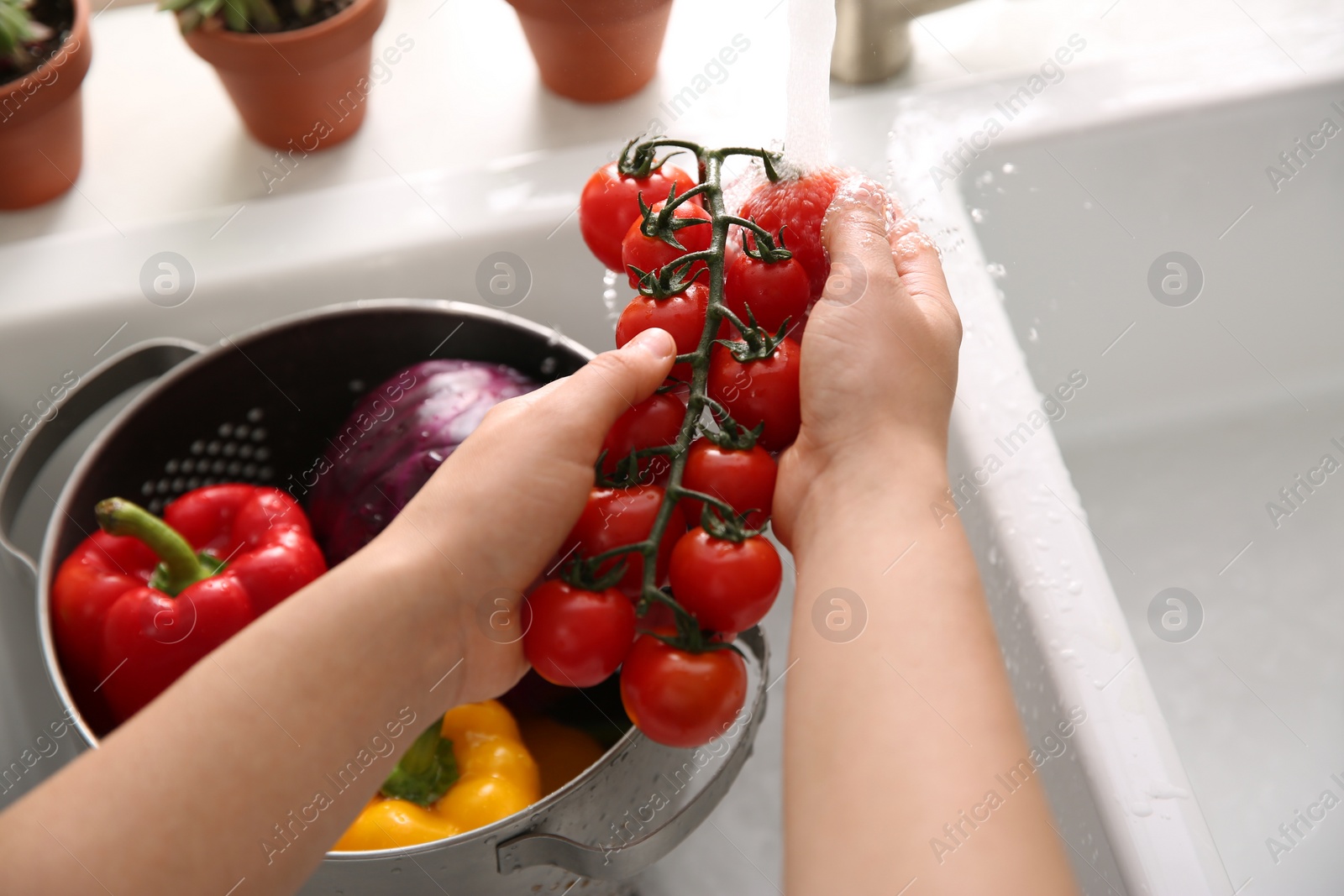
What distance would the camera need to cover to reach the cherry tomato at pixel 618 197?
1.88ft

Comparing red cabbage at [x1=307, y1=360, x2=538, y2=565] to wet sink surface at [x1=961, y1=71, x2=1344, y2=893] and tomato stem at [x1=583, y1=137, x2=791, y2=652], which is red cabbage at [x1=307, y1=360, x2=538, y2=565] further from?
wet sink surface at [x1=961, y1=71, x2=1344, y2=893]

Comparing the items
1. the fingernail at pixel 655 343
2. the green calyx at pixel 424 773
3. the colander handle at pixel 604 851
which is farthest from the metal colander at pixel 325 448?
the fingernail at pixel 655 343

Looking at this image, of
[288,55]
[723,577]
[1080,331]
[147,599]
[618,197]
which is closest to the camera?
[723,577]

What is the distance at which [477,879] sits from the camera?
57 cm

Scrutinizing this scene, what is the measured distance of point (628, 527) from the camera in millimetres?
493

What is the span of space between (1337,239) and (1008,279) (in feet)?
1.11

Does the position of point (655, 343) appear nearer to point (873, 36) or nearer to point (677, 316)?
point (677, 316)

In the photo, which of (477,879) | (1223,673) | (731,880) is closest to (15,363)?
(477,879)

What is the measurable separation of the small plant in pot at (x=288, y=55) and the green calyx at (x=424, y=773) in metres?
0.54

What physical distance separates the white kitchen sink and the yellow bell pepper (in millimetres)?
165

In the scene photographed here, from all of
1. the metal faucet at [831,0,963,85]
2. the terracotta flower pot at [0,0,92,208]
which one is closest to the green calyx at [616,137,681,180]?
the metal faucet at [831,0,963,85]

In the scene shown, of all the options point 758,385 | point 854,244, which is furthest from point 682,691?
point 854,244

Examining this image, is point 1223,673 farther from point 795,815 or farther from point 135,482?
point 135,482

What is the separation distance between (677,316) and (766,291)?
0.16 ft
